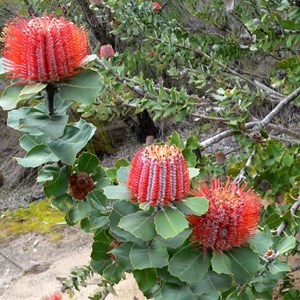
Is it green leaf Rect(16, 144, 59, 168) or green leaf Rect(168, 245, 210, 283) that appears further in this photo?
green leaf Rect(16, 144, 59, 168)

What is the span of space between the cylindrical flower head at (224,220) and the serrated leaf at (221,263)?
0.01 meters

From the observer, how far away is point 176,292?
3.13 feet

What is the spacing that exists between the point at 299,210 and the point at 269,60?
9.40ft

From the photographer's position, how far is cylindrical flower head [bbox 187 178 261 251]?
34.5 inches

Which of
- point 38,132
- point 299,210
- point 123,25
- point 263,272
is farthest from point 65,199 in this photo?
point 123,25

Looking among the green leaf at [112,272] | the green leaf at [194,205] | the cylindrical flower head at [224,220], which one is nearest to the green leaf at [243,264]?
the cylindrical flower head at [224,220]

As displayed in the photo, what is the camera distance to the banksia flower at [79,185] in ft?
3.68

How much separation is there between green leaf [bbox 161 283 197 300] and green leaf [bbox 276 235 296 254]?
26 centimetres

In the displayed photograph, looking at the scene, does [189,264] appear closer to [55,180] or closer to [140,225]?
[140,225]

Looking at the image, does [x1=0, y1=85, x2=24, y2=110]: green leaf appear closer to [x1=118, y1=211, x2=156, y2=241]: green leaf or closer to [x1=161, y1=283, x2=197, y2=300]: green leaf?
[x1=118, y1=211, x2=156, y2=241]: green leaf

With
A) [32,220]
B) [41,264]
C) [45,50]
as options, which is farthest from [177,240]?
[32,220]

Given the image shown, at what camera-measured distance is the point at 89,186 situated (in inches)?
44.9

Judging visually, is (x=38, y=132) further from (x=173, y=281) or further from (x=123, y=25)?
(x=123, y=25)

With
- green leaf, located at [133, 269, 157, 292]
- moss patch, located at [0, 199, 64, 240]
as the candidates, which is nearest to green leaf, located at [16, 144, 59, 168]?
green leaf, located at [133, 269, 157, 292]
